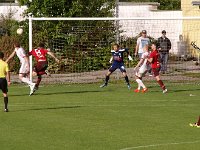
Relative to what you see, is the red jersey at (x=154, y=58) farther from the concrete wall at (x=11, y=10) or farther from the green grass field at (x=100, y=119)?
the concrete wall at (x=11, y=10)

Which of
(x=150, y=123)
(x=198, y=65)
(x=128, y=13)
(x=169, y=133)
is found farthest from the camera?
(x=128, y=13)

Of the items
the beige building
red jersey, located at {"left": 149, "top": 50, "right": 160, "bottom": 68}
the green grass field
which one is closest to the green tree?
the green grass field

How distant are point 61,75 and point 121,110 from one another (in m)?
11.8

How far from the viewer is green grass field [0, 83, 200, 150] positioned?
1451cm

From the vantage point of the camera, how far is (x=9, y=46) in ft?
117

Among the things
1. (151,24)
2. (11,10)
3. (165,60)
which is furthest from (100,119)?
(11,10)

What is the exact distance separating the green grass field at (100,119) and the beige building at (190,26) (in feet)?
43.8

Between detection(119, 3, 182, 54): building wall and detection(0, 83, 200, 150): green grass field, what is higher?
detection(119, 3, 182, 54): building wall

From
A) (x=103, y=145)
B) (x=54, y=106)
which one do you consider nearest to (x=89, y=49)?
(x=54, y=106)

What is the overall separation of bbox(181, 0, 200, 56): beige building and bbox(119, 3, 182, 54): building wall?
0.50 m

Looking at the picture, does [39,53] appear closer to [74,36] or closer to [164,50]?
[74,36]

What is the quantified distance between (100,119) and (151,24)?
934 inches

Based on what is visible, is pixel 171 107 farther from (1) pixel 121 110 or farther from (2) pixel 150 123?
(2) pixel 150 123

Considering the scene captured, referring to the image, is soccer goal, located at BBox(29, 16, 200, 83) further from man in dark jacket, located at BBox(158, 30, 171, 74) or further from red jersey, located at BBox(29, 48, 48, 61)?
red jersey, located at BBox(29, 48, 48, 61)
